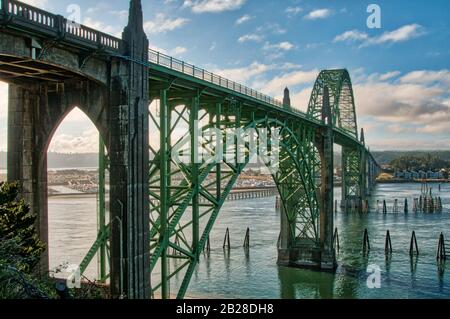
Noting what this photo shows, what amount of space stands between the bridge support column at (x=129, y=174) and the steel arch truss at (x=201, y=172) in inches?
67.7

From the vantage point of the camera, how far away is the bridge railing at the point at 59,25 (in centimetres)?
1264

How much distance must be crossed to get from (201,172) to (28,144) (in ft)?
24.4

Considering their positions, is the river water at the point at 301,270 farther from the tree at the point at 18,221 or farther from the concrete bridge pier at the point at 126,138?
the tree at the point at 18,221

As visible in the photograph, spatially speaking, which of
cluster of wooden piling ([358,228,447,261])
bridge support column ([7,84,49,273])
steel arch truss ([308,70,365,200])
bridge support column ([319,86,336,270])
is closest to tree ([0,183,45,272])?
bridge support column ([7,84,49,273])

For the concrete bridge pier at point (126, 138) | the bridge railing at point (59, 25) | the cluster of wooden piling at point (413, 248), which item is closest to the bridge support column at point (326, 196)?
the cluster of wooden piling at point (413, 248)

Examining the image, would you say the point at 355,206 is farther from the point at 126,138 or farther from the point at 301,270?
the point at 126,138

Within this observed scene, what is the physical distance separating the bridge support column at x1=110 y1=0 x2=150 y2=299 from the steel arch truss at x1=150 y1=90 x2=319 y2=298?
172cm

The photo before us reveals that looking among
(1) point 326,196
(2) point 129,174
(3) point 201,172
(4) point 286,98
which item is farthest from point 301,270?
(2) point 129,174

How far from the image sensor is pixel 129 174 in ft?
53.2

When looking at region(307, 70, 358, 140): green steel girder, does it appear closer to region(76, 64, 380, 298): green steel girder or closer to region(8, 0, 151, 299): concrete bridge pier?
region(76, 64, 380, 298): green steel girder

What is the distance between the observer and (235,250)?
46.3 metres

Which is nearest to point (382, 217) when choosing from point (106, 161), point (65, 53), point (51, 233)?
point (51, 233)
